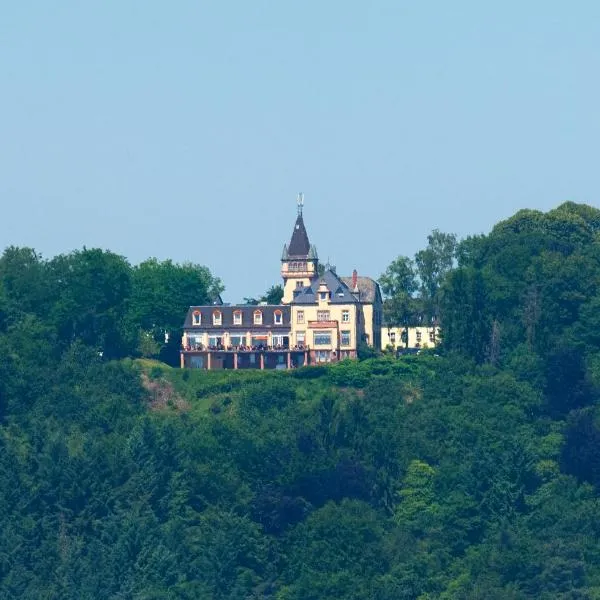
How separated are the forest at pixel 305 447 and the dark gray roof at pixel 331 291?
5257 mm

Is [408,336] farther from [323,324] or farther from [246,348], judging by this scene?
[246,348]

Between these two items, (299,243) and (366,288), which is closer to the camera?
(366,288)

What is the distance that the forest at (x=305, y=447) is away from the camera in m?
149

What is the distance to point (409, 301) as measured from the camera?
186000 mm

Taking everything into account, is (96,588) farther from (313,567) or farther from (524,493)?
(524,493)

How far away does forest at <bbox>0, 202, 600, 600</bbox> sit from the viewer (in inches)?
5866

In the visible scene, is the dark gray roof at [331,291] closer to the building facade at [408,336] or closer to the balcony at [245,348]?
the balcony at [245,348]

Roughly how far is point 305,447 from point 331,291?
69.0 ft

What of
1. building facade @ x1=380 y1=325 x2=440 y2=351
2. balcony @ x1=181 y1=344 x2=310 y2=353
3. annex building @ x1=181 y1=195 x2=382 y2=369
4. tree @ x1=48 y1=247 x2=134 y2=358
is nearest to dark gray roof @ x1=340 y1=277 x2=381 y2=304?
annex building @ x1=181 y1=195 x2=382 y2=369

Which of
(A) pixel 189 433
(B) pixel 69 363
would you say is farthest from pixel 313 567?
(B) pixel 69 363

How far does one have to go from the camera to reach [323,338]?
588 feet

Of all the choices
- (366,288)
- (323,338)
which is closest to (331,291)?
(323,338)

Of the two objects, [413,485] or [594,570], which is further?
[413,485]

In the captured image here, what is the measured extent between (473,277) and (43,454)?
98.9ft
